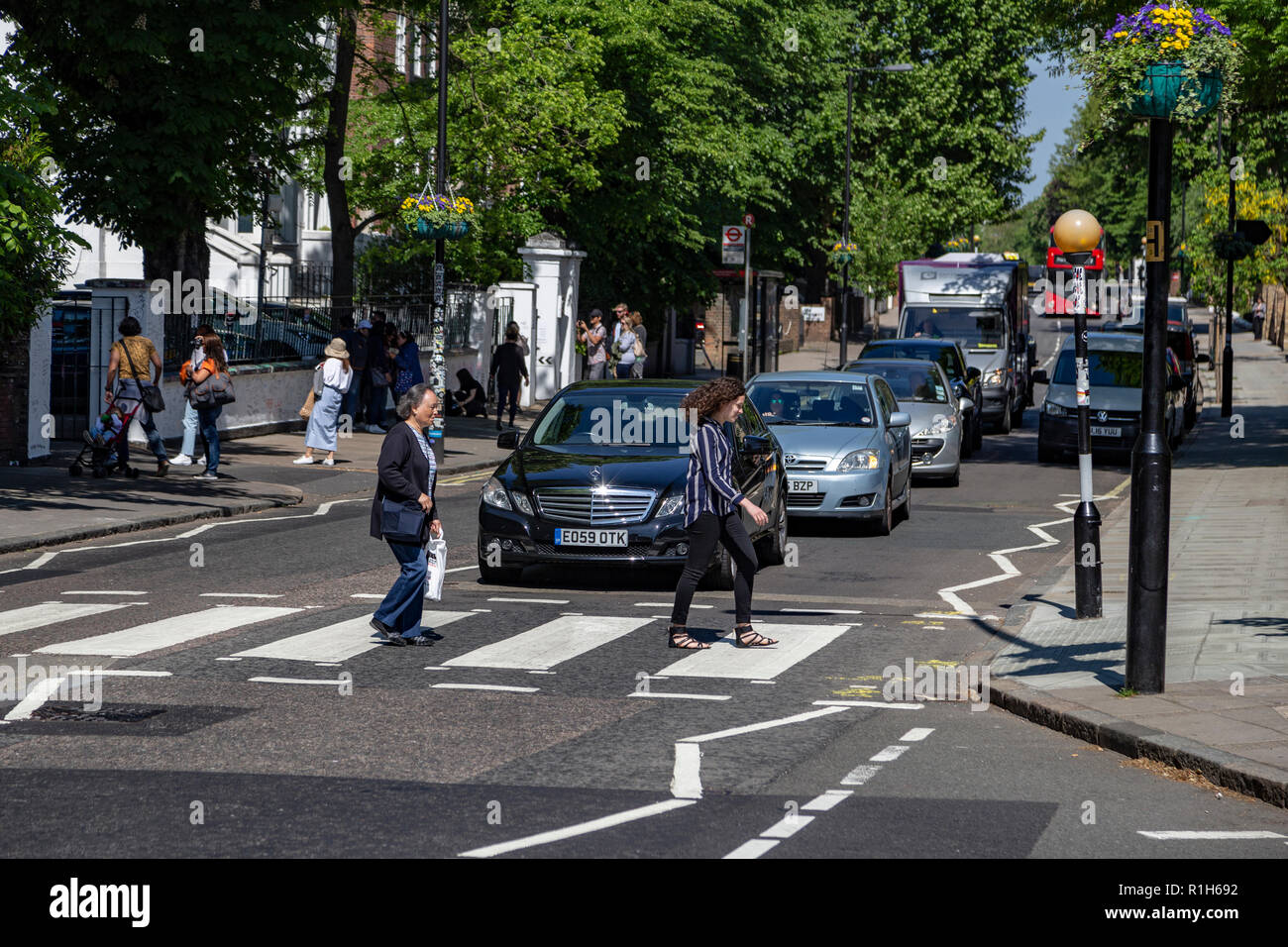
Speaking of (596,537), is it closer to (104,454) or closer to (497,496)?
(497,496)

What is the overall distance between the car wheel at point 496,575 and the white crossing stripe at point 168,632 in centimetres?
207

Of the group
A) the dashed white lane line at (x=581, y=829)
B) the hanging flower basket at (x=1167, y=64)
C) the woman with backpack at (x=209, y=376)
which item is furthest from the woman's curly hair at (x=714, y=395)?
the woman with backpack at (x=209, y=376)

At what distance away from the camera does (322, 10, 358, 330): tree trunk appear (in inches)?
1260

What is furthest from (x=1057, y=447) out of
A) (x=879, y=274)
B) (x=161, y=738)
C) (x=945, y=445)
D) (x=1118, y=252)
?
(x=1118, y=252)

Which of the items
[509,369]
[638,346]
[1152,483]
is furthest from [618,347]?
[1152,483]

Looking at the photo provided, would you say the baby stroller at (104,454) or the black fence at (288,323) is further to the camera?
the black fence at (288,323)

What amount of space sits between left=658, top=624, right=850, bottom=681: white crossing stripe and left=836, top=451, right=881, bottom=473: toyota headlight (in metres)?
5.93

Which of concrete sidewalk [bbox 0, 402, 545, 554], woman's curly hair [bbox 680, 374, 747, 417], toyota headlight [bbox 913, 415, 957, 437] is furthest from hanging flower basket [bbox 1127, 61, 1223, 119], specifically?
toyota headlight [bbox 913, 415, 957, 437]

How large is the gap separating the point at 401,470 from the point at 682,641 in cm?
210

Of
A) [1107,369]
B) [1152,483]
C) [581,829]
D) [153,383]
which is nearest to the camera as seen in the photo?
[581,829]

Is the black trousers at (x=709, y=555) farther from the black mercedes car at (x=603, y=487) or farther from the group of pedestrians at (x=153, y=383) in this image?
the group of pedestrians at (x=153, y=383)

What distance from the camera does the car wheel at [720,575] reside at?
1441 centimetres

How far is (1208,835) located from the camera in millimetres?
6891
